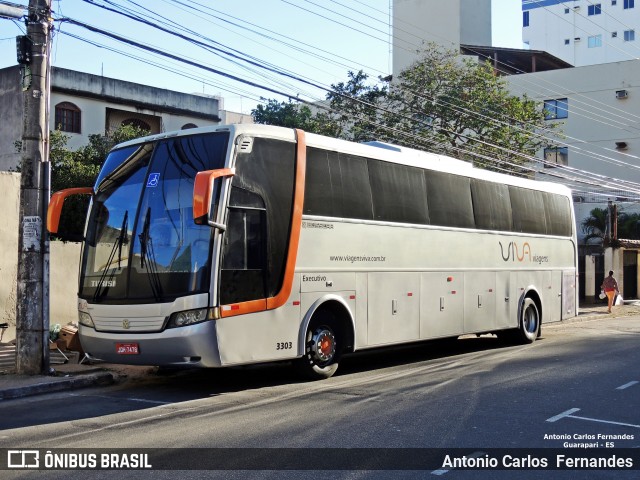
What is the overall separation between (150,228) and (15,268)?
6207mm

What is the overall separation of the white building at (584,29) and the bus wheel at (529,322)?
6857 cm

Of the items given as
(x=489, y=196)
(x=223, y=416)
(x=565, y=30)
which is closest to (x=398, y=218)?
(x=489, y=196)

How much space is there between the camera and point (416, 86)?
3478 centimetres

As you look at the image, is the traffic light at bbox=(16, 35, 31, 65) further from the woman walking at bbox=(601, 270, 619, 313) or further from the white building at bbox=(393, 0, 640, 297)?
the white building at bbox=(393, 0, 640, 297)

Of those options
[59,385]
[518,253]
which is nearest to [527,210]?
[518,253]

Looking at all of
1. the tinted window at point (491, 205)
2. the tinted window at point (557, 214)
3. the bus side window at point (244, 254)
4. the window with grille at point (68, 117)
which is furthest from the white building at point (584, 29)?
the bus side window at point (244, 254)

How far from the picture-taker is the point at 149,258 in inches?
404

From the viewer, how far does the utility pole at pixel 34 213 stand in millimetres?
11625

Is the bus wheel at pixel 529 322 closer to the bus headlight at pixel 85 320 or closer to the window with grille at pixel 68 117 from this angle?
the bus headlight at pixel 85 320

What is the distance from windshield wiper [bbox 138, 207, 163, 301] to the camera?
10109 millimetres

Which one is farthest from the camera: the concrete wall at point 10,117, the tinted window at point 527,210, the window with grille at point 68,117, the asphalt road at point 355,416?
the window with grille at point 68,117

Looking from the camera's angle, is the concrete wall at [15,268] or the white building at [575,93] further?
the white building at [575,93]

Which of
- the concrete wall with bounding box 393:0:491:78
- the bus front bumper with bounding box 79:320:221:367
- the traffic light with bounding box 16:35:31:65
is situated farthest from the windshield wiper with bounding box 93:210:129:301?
the concrete wall with bounding box 393:0:491:78

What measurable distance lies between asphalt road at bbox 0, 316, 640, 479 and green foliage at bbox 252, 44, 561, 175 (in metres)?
20.2
